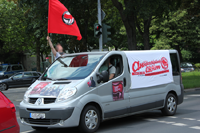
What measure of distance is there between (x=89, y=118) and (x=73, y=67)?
132cm

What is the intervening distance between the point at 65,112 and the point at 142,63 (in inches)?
113

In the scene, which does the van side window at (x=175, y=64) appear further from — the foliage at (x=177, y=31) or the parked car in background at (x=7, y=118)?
the foliage at (x=177, y=31)

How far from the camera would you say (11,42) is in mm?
37469

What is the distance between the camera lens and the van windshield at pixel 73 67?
274 inches

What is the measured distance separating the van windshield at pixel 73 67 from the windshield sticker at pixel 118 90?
712 millimetres

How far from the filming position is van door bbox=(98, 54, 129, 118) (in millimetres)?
7016

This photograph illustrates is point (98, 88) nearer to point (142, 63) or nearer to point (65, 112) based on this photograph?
point (65, 112)

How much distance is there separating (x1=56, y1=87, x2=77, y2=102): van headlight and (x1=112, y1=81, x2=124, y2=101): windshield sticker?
1.20m

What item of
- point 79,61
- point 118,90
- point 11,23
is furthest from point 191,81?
point 11,23

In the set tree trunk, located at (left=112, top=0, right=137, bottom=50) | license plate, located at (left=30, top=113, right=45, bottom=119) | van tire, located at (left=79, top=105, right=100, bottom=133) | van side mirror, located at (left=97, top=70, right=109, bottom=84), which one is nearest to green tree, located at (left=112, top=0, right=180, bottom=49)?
tree trunk, located at (left=112, top=0, right=137, bottom=50)

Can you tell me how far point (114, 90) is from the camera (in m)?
7.25

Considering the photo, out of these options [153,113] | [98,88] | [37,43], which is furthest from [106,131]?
[37,43]

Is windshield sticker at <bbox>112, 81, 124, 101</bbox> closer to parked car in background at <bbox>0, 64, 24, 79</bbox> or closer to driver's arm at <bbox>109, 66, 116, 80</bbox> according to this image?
driver's arm at <bbox>109, 66, 116, 80</bbox>

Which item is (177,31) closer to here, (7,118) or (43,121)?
(43,121)
